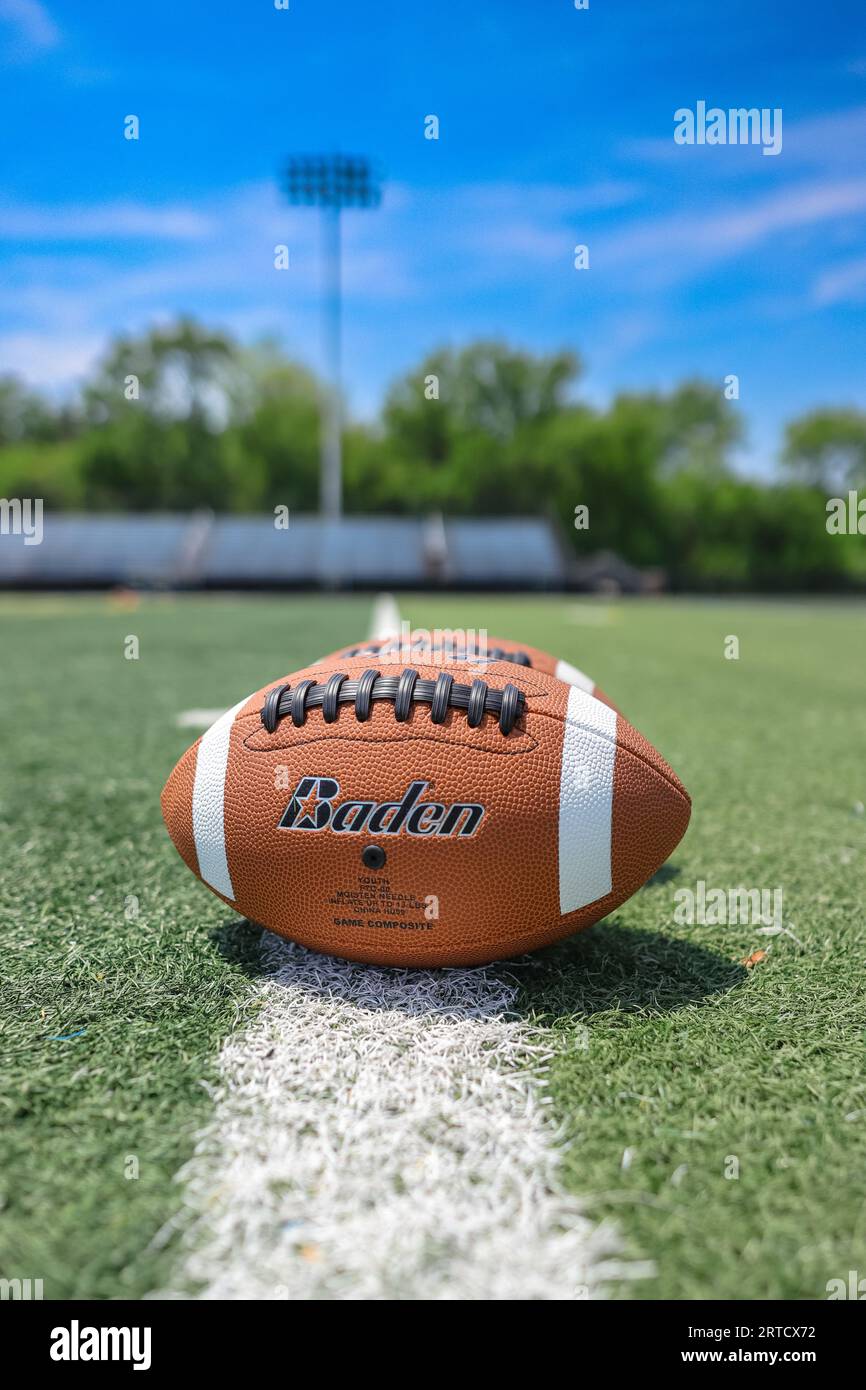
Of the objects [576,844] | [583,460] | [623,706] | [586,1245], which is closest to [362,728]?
[576,844]

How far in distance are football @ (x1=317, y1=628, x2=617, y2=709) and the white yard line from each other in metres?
0.65

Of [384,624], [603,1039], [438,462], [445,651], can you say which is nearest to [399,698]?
[445,651]

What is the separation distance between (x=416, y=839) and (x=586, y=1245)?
681mm

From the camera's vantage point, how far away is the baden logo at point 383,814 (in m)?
1.57

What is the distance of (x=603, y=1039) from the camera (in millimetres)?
1492

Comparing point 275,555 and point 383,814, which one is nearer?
point 383,814

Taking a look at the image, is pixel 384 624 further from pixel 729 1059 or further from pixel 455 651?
pixel 729 1059

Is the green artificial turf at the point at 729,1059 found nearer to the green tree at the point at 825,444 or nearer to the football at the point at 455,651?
the football at the point at 455,651

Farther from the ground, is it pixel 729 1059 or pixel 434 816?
pixel 434 816

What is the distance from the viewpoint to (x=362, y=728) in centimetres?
163

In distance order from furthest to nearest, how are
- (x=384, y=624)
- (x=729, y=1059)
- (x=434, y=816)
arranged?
(x=384, y=624) < (x=434, y=816) < (x=729, y=1059)

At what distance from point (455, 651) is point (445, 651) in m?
0.04

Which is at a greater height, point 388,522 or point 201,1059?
point 388,522
